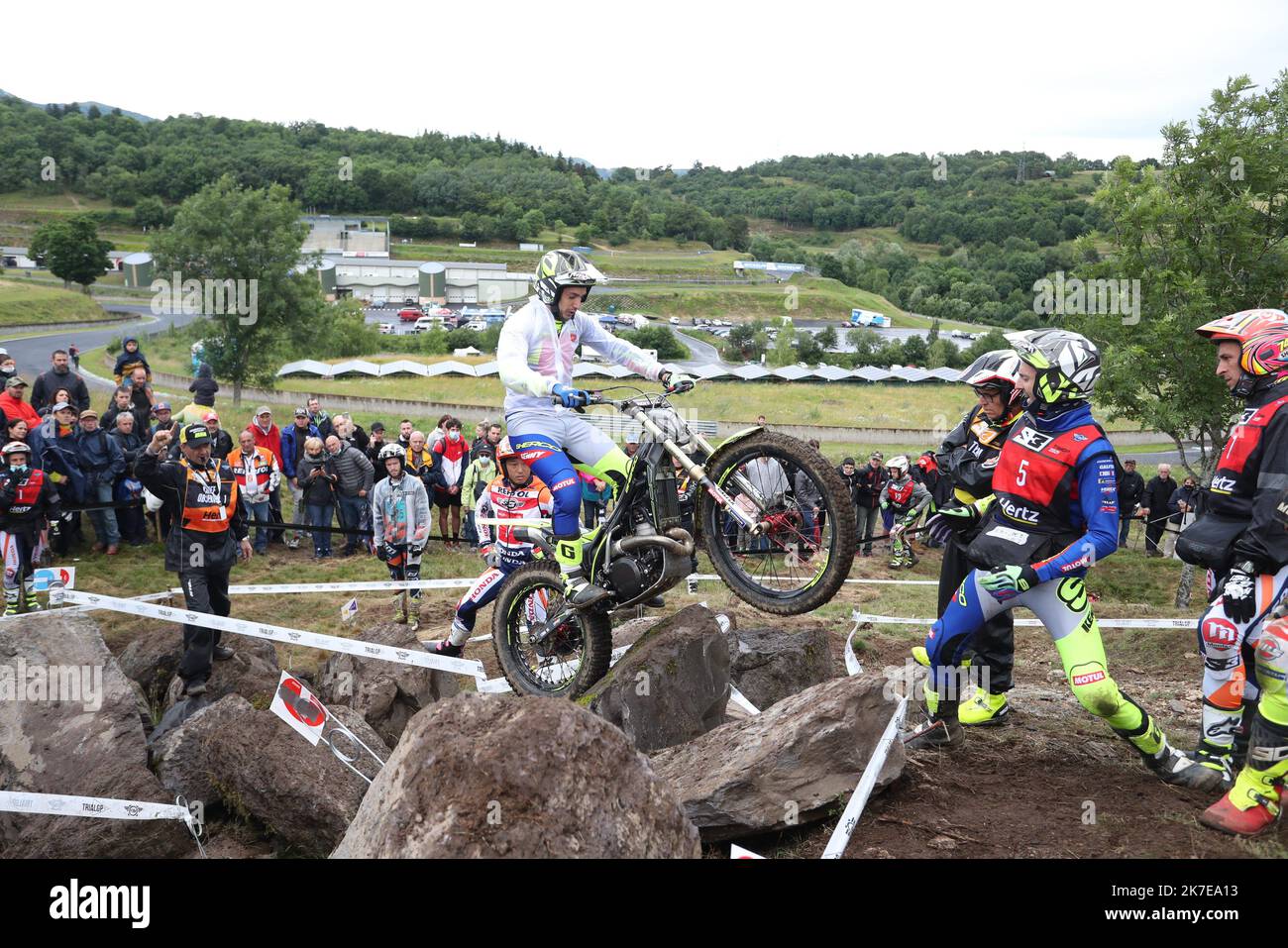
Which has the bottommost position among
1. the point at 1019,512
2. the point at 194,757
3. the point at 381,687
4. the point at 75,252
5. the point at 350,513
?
the point at 194,757

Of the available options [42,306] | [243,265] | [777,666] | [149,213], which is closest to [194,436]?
[777,666]

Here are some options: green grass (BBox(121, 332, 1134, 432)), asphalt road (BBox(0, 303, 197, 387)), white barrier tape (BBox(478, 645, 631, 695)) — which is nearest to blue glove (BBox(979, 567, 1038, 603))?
white barrier tape (BBox(478, 645, 631, 695))

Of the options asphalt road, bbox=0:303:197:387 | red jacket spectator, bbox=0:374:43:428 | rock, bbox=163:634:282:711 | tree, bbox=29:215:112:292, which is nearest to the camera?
rock, bbox=163:634:282:711

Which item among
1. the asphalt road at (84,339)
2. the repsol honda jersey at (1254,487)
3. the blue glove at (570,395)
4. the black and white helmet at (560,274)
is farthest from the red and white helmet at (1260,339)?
the asphalt road at (84,339)

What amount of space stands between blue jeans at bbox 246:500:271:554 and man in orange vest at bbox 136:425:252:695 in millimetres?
5912

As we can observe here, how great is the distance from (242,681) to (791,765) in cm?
617

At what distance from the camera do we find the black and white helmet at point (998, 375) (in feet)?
23.3

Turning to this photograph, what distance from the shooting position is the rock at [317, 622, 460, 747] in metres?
9.04

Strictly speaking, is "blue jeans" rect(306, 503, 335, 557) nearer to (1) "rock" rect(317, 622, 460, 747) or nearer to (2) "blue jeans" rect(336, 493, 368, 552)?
(2) "blue jeans" rect(336, 493, 368, 552)

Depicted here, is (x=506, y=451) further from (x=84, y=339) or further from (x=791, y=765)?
(x=84, y=339)

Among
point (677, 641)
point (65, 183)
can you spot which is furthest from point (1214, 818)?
point (65, 183)

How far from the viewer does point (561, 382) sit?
7301 millimetres

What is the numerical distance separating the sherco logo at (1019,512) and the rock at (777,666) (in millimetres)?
2806
